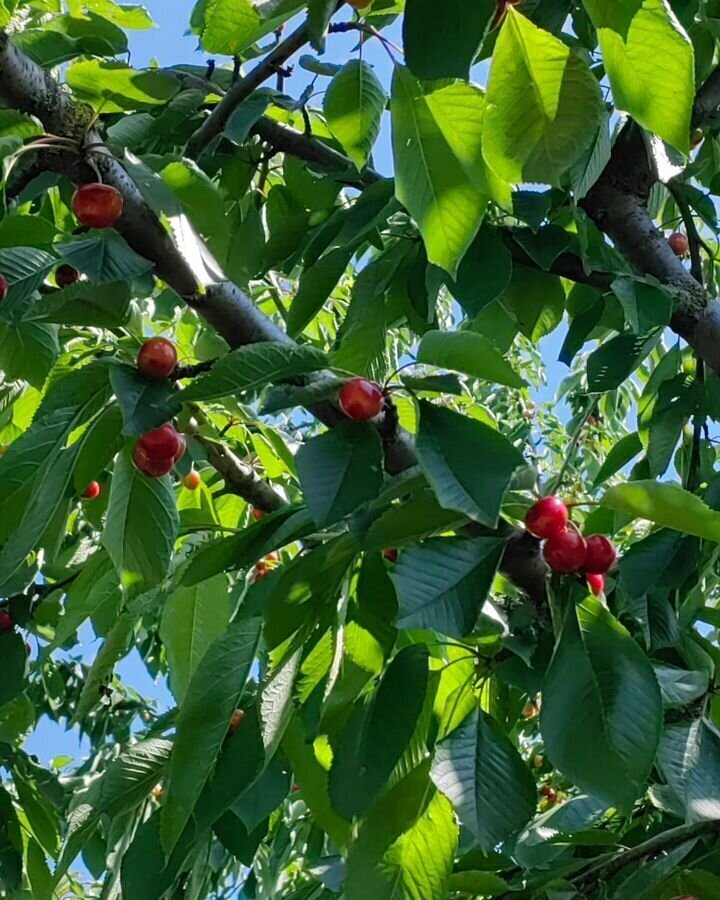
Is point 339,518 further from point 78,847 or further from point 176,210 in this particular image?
point 78,847

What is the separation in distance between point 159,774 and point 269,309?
1.34 m

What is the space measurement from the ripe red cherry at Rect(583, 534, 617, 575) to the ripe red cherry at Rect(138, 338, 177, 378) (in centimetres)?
40

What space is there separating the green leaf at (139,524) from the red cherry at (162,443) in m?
0.03

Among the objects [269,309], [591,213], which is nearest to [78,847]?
[591,213]

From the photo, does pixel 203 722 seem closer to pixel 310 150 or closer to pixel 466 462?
pixel 466 462

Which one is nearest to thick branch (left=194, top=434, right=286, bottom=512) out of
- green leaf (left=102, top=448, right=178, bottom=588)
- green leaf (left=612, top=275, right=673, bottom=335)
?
green leaf (left=102, top=448, right=178, bottom=588)

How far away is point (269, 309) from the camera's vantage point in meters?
2.31

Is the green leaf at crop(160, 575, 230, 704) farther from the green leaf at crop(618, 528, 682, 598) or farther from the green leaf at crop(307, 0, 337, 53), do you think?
the green leaf at crop(307, 0, 337, 53)

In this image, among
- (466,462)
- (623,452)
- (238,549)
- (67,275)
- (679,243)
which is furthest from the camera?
(679,243)

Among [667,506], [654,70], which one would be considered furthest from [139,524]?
[654,70]

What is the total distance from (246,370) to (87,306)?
23 centimetres

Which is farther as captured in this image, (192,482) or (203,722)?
(192,482)

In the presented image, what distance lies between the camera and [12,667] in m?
1.49

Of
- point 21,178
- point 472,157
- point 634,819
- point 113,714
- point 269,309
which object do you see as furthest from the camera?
point 113,714
